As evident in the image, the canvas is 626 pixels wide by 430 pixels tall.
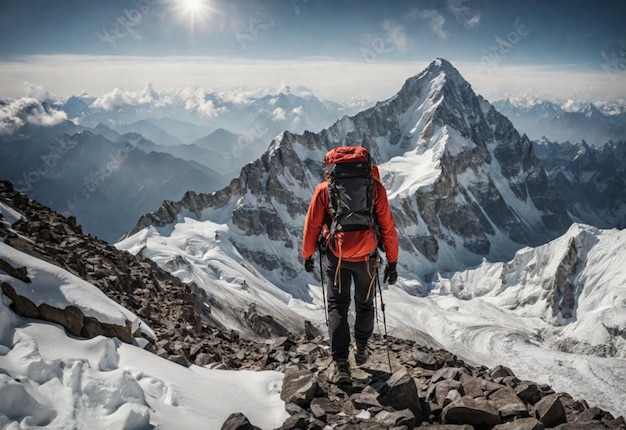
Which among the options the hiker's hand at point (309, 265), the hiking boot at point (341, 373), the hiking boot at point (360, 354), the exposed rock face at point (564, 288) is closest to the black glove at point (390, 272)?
the hiking boot at point (360, 354)

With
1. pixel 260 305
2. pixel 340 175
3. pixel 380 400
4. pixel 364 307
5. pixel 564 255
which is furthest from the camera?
pixel 564 255

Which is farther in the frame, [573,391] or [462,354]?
[462,354]

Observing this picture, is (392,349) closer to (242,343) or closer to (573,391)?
(242,343)

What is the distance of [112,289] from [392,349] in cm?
981

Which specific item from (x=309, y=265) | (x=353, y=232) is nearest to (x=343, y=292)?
(x=309, y=265)

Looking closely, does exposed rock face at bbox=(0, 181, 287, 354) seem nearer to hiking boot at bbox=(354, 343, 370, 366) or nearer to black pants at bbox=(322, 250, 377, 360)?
black pants at bbox=(322, 250, 377, 360)

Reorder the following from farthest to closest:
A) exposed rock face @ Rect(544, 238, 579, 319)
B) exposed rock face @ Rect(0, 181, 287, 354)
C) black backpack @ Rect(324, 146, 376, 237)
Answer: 1. exposed rock face @ Rect(544, 238, 579, 319)
2. black backpack @ Rect(324, 146, 376, 237)
3. exposed rock face @ Rect(0, 181, 287, 354)

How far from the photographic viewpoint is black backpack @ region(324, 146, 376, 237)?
27.1 ft

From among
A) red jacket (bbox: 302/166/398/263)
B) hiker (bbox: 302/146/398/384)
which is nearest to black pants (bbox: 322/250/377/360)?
hiker (bbox: 302/146/398/384)

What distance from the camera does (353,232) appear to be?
8.53 metres

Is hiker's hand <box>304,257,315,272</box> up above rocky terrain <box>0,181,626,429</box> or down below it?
above

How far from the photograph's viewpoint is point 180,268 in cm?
9125

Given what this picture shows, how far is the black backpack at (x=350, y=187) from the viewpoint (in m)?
8.25

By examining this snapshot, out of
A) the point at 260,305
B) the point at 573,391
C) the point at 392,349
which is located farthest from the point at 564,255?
the point at 392,349
